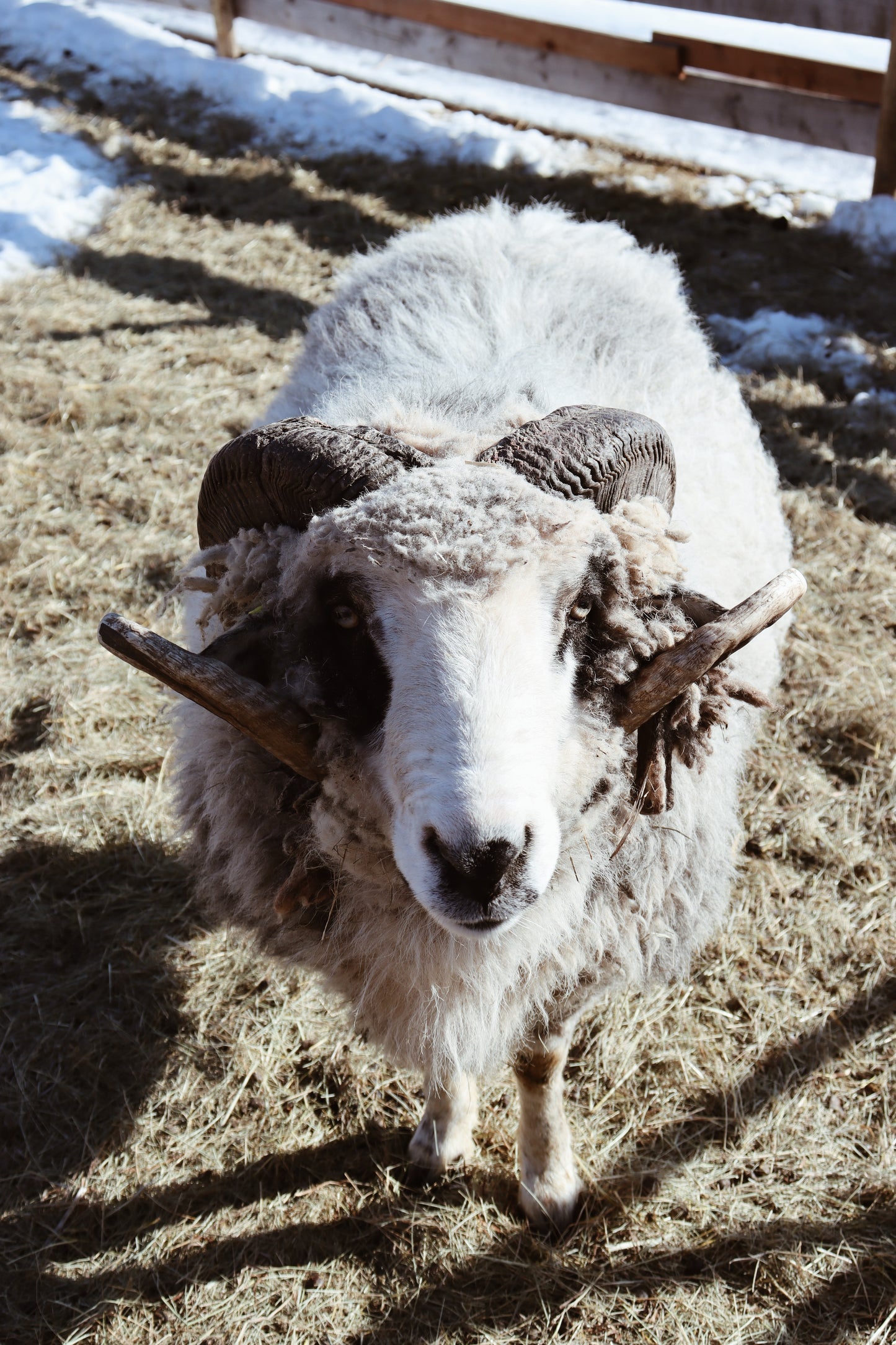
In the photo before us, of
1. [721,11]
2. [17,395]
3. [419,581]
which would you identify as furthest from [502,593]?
[721,11]

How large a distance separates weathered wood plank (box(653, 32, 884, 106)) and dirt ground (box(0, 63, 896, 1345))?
4572 millimetres

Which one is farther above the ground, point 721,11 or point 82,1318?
point 721,11

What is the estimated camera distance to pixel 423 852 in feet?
5.48

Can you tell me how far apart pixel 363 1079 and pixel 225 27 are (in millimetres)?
10199

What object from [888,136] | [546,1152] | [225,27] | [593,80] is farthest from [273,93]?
[546,1152]

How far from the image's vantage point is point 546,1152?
8.59ft

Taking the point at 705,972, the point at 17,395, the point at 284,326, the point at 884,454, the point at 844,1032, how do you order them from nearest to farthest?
the point at 844,1032, the point at 705,972, the point at 884,454, the point at 17,395, the point at 284,326

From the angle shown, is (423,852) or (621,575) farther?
(621,575)

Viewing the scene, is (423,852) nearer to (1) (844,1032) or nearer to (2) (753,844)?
(1) (844,1032)

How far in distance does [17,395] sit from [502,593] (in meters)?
4.82

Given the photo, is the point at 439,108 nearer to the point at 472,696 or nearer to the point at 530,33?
the point at 530,33

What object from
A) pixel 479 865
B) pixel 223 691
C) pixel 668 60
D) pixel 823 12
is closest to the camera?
pixel 479 865

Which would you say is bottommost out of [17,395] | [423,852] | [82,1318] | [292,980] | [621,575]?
[82,1318]

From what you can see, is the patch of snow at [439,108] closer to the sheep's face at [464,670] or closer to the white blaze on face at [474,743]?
the sheep's face at [464,670]
